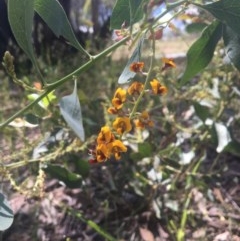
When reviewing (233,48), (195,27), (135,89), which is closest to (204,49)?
(233,48)

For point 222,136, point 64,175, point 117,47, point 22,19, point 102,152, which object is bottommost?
point 222,136

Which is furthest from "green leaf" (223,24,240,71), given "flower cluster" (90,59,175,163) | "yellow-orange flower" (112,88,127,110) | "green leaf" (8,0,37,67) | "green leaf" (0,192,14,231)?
"green leaf" (0,192,14,231)

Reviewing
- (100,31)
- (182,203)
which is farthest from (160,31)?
(100,31)

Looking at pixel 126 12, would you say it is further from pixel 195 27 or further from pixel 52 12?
pixel 195 27

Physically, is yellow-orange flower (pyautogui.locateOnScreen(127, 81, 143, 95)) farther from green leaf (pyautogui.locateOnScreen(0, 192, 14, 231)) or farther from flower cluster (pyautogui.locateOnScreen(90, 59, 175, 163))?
green leaf (pyautogui.locateOnScreen(0, 192, 14, 231))

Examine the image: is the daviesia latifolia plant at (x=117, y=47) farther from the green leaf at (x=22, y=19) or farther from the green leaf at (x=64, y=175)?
the green leaf at (x=64, y=175)

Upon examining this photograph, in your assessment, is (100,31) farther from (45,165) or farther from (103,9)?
(45,165)
